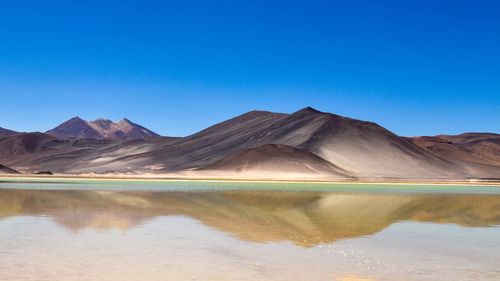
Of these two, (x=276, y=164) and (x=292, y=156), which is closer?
(x=276, y=164)

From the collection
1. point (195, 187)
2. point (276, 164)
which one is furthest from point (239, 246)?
point (276, 164)

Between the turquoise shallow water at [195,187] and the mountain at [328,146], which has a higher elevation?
the mountain at [328,146]

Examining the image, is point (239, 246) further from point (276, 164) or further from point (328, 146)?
point (328, 146)

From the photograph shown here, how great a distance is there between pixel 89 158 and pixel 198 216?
17975cm

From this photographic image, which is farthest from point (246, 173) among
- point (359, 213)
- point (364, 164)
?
point (359, 213)

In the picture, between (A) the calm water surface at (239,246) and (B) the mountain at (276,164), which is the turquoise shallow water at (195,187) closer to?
(A) the calm water surface at (239,246)

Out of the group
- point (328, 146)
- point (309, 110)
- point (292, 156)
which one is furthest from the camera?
point (309, 110)

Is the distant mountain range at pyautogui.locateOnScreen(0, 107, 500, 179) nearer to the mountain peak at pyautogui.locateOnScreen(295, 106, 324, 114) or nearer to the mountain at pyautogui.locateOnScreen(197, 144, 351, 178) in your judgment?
the mountain at pyautogui.locateOnScreen(197, 144, 351, 178)

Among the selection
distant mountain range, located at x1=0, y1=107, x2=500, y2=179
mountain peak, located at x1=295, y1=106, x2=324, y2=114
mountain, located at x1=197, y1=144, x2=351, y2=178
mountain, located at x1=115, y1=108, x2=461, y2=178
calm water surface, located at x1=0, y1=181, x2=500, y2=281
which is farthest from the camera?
mountain peak, located at x1=295, y1=106, x2=324, y2=114

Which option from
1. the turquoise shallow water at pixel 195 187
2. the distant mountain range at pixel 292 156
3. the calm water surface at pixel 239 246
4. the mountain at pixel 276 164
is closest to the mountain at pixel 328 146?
the distant mountain range at pixel 292 156

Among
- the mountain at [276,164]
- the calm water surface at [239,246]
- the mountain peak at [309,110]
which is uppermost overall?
the mountain peak at [309,110]

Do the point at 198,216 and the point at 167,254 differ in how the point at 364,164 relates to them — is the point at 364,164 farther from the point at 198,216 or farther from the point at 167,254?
the point at 167,254

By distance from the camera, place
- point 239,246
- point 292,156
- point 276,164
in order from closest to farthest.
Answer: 1. point 239,246
2. point 276,164
3. point 292,156

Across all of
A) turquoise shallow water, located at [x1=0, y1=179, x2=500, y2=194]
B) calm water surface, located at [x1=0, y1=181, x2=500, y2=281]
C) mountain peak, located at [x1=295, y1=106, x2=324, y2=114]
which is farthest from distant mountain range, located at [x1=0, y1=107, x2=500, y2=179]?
calm water surface, located at [x1=0, y1=181, x2=500, y2=281]
